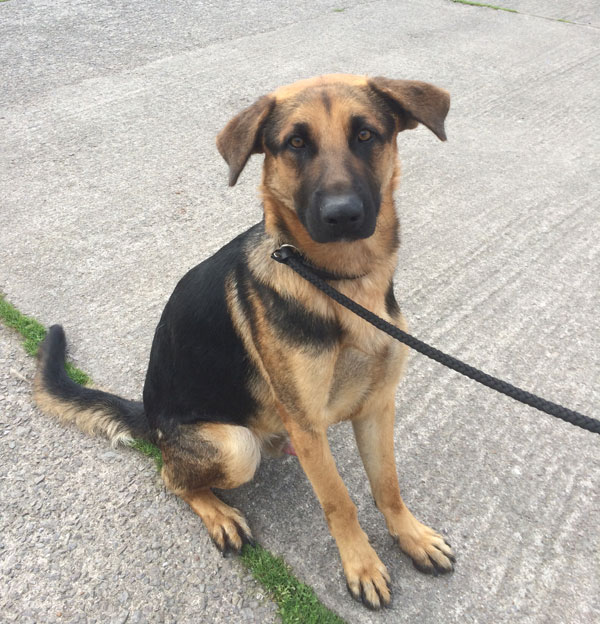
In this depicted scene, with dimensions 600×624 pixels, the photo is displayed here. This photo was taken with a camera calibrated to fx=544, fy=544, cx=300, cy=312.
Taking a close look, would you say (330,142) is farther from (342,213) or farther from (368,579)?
(368,579)

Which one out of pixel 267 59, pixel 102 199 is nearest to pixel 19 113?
pixel 102 199

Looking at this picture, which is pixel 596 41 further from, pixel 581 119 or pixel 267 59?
pixel 267 59

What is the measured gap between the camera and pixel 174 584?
232cm

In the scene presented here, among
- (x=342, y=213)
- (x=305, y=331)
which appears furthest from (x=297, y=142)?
(x=305, y=331)

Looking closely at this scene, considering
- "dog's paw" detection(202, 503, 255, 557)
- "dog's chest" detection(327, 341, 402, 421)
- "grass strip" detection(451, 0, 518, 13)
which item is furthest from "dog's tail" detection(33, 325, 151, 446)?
"grass strip" detection(451, 0, 518, 13)

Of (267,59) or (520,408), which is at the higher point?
(267,59)

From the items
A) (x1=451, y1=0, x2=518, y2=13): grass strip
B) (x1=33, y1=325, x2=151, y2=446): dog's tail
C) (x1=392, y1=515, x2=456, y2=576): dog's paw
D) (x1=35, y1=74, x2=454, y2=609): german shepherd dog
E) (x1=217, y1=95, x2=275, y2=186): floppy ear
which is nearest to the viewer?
(x1=35, y1=74, x2=454, y2=609): german shepherd dog

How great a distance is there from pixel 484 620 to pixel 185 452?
1.43m

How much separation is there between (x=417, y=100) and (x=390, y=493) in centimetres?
169

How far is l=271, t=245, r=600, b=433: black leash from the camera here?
168 cm

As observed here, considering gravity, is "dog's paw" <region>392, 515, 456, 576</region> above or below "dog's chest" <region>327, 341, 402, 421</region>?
below

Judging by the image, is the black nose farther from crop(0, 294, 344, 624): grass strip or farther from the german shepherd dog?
crop(0, 294, 344, 624): grass strip

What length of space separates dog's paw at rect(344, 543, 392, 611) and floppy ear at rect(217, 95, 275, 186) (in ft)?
5.45

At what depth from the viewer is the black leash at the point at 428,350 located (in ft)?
5.51
